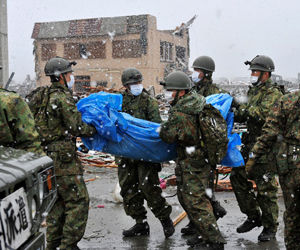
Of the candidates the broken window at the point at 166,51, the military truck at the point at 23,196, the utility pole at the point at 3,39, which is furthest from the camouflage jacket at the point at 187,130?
the broken window at the point at 166,51

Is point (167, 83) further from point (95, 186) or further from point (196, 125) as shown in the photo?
point (95, 186)

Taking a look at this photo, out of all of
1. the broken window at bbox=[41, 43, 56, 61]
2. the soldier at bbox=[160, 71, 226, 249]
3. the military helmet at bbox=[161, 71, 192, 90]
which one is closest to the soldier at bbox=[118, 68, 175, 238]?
the soldier at bbox=[160, 71, 226, 249]

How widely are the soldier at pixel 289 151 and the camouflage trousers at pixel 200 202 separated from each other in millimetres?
757

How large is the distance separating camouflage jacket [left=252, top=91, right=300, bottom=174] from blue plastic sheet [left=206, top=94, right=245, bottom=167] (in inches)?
35.3

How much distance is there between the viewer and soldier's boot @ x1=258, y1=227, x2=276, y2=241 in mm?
4660

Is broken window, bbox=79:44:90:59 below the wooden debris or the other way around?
the other way around

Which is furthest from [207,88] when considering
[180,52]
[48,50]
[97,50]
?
[180,52]

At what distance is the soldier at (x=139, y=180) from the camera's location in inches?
192

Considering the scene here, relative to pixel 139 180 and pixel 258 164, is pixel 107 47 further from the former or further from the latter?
pixel 258 164

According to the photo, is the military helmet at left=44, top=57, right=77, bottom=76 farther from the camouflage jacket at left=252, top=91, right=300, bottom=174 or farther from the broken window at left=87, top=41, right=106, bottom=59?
the broken window at left=87, top=41, right=106, bottom=59

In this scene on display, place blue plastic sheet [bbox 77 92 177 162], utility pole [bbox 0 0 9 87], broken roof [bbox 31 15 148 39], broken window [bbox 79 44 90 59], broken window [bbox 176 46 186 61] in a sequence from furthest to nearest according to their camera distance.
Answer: broken window [bbox 176 46 186 61]
broken window [bbox 79 44 90 59]
broken roof [bbox 31 15 148 39]
utility pole [bbox 0 0 9 87]
blue plastic sheet [bbox 77 92 177 162]

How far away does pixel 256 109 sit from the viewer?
15.6 ft

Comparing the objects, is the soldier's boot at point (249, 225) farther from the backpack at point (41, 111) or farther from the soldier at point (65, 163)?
the backpack at point (41, 111)

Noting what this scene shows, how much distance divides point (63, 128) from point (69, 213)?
32.6 inches
